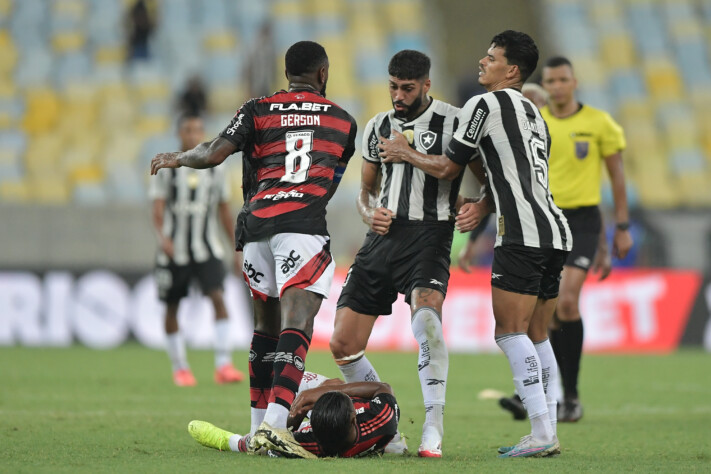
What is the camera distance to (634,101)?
72.5ft

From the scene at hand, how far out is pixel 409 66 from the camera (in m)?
6.02

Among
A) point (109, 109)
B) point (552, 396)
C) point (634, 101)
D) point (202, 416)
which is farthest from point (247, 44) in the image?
point (552, 396)

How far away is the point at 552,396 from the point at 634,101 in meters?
16.8

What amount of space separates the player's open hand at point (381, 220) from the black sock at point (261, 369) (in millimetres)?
838

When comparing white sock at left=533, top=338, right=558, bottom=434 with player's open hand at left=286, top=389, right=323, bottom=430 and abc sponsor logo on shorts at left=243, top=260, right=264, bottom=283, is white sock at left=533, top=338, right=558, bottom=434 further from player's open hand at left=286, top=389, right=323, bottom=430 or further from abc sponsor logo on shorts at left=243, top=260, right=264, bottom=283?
abc sponsor logo on shorts at left=243, top=260, right=264, bottom=283

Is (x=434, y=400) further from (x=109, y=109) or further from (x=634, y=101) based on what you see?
(x=634, y=101)

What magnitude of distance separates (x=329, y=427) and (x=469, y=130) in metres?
1.71

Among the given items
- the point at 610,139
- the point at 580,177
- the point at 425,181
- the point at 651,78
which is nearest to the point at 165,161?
the point at 425,181

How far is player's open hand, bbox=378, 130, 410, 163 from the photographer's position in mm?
6047

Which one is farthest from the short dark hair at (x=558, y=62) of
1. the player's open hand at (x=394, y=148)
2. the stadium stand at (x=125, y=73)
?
the stadium stand at (x=125, y=73)

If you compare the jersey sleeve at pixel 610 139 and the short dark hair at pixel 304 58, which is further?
the jersey sleeve at pixel 610 139

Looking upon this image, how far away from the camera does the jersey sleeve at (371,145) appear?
629cm

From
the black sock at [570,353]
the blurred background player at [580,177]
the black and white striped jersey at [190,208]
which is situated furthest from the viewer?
the black and white striped jersey at [190,208]

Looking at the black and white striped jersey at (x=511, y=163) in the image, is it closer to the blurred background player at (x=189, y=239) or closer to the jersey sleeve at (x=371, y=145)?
the jersey sleeve at (x=371, y=145)
